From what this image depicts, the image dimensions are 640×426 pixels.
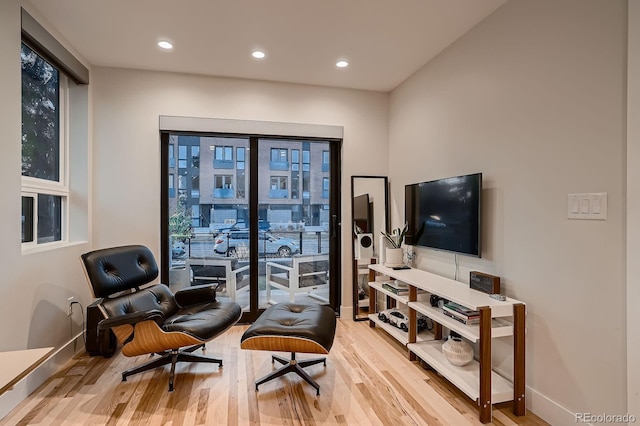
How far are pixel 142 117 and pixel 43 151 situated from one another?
88 cm

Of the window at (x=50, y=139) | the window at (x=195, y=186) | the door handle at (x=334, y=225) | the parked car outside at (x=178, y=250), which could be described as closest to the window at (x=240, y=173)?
the window at (x=195, y=186)

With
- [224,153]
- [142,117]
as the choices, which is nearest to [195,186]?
[224,153]

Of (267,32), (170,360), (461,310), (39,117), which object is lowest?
(170,360)

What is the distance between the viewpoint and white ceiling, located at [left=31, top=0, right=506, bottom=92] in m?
2.29

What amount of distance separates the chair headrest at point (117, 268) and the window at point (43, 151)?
0.52 meters

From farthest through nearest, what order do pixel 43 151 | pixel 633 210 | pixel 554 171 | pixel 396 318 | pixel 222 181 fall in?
pixel 222 181 < pixel 396 318 < pixel 43 151 < pixel 554 171 < pixel 633 210

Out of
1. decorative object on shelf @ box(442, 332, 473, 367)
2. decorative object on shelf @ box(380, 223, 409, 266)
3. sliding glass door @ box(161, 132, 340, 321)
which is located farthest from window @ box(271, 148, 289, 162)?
decorative object on shelf @ box(442, 332, 473, 367)

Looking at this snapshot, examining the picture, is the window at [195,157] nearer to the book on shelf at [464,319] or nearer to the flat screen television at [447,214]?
the flat screen television at [447,214]

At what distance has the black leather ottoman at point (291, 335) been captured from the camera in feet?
7.00

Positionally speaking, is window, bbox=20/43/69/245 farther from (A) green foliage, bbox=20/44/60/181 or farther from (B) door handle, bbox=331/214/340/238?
(B) door handle, bbox=331/214/340/238

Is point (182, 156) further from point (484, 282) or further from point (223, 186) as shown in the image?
point (484, 282)

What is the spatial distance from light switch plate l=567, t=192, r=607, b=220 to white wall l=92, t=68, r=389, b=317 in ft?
8.58

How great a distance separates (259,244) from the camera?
12.0ft

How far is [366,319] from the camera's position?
375cm
